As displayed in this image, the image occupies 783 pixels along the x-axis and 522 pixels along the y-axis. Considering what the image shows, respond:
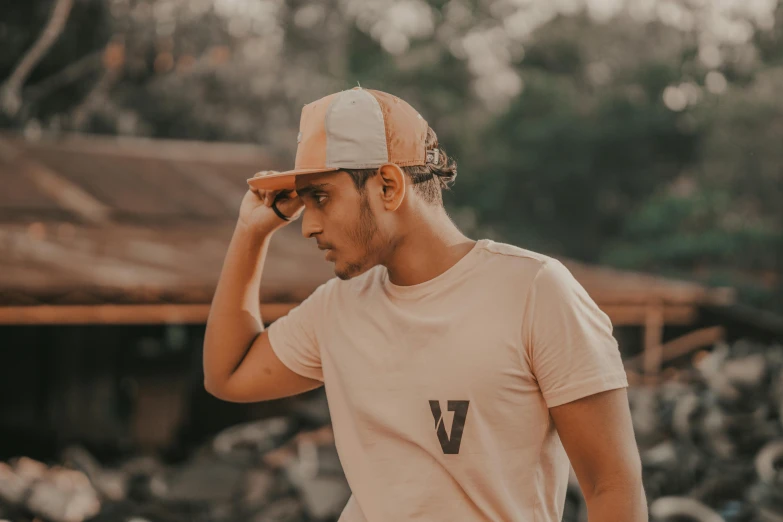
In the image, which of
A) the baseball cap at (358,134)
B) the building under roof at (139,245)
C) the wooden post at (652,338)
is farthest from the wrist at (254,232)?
the wooden post at (652,338)

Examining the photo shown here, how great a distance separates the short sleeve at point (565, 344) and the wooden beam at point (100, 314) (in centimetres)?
658

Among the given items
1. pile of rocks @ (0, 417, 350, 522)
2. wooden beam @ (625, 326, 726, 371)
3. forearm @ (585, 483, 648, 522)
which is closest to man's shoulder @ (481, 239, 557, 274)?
forearm @ (585, 483, 648, 522)

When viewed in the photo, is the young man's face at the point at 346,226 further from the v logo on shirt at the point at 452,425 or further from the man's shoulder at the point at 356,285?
the v logo on shirt at the point at 452,425

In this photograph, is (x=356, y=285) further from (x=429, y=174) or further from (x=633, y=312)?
(x=633, y=312)

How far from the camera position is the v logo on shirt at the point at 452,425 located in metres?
1.72

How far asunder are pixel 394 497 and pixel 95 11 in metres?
16.2

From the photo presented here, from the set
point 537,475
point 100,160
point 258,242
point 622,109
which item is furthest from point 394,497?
point 622,109

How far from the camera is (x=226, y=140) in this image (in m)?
18.5

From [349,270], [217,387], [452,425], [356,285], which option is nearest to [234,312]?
[217,387]

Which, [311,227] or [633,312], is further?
[633,312]

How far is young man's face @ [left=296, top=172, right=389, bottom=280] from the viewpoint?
1.85 m

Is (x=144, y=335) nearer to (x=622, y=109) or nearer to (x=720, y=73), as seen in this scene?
(x=622, y=109)

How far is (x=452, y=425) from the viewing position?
1726 millimetres

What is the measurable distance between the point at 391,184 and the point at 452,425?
0.47 m
